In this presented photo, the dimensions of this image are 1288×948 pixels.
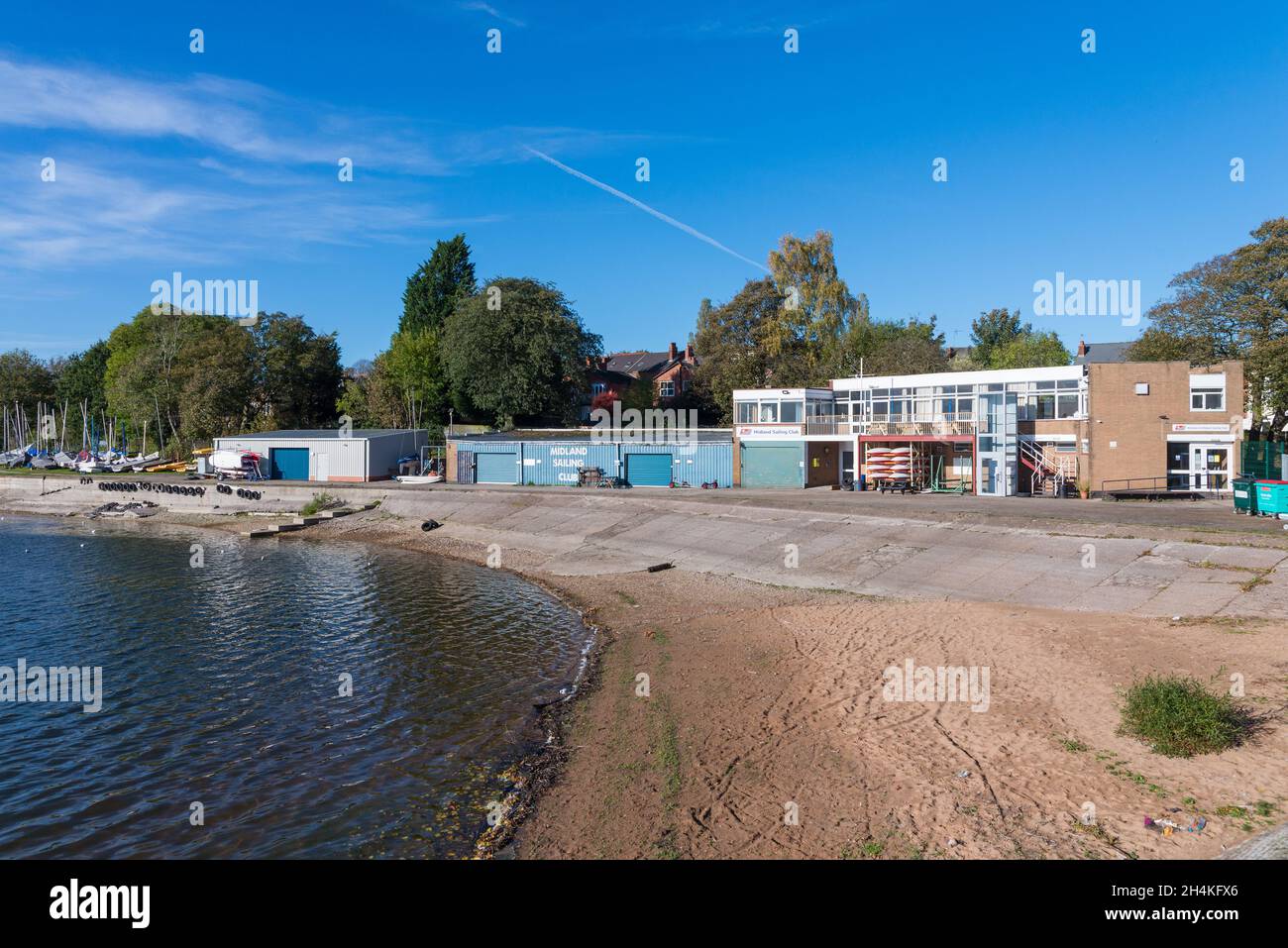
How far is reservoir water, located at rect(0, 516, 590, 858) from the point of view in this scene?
11.4 meters

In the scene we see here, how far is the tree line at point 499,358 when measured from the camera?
70062 mm

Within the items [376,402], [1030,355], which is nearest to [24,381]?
[376,402]

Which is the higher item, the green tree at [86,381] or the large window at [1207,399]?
the green tree at [86,381]

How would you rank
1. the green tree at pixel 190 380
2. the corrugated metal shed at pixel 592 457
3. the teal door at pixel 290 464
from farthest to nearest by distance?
the green tree at pixel 190 380
the teal door at pixel 290 464
the corrugated metal shed at pixel 592 457

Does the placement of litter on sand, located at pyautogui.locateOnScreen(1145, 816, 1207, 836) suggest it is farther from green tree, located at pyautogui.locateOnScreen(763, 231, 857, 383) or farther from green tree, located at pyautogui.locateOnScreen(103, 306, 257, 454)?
green tree, located at pyautogui.locateOnScreen(103, 306, 257, 454)

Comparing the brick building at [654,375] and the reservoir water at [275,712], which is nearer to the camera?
the reservoir water at [275,712]

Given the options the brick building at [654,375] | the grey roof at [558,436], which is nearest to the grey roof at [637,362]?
the brick building at [654,375]

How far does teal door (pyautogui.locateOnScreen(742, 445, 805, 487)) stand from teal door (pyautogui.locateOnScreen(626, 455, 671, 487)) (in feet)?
17.6

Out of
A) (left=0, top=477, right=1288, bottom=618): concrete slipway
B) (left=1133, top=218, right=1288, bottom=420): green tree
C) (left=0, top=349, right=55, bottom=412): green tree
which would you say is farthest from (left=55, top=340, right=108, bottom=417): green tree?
(left=1133, top=218, right=1288, bottom=420): green tree

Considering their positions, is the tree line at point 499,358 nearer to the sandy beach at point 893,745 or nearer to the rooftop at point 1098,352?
the rooftop at point 1098,352

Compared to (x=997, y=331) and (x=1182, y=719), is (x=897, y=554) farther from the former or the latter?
(x=997, y=331)

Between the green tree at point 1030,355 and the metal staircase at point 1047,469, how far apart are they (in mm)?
36437

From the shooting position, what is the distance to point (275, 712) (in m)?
16.2
